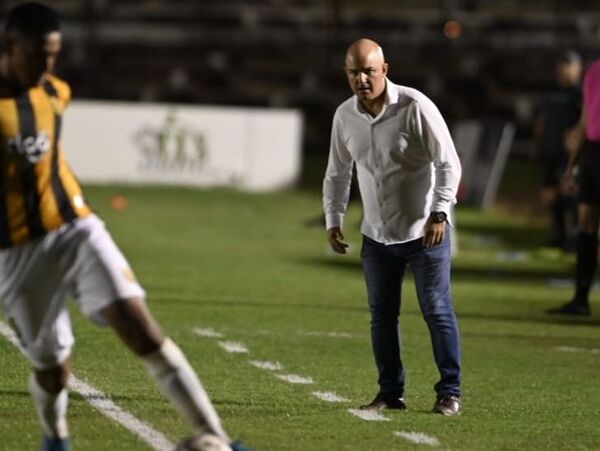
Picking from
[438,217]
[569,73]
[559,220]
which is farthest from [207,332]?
[559,220]

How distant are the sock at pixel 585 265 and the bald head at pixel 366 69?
5.68 metres

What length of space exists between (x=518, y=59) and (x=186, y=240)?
65.9 feet

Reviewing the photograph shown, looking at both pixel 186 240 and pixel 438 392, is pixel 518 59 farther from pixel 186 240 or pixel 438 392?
pixel 438 392

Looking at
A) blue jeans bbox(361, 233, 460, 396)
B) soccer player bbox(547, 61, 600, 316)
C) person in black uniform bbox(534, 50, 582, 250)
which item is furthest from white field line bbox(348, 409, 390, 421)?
person in black uniform bbox(534, 50, 582, 250)

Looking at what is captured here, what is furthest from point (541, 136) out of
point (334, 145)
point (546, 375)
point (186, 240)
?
point (334, 145)

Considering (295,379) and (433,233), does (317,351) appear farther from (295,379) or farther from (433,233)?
(433,233)

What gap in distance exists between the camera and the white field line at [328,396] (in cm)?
993

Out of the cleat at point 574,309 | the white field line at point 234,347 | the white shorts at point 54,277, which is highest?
the white shorts at point 54,277

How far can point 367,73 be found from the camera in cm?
912

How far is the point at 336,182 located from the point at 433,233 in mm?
653

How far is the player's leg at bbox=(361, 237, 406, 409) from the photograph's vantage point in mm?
9570

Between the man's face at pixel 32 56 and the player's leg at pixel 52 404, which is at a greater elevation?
the man's face at pixel 32 56

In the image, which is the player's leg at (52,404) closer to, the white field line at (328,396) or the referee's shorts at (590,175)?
the white field line at (328,396)

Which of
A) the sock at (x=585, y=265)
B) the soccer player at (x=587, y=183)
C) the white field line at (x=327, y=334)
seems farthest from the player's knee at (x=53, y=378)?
the sock at (x=585, y=265)
